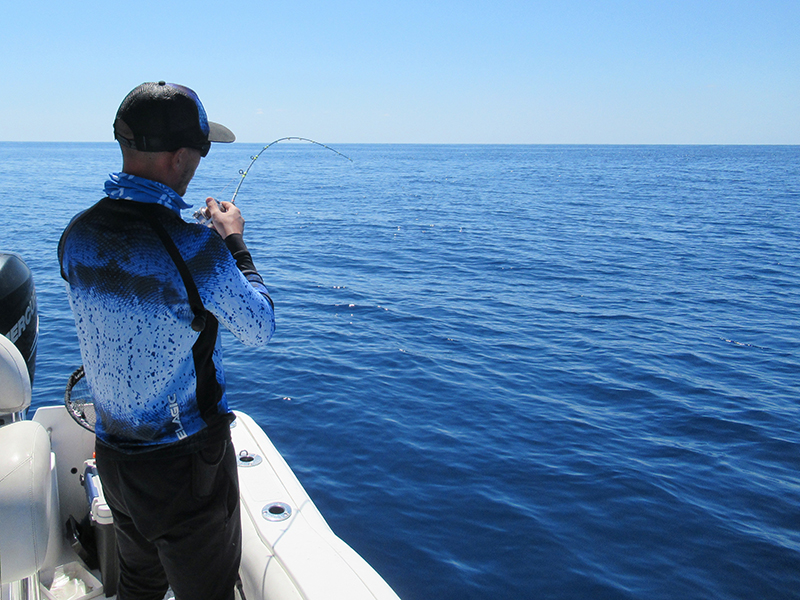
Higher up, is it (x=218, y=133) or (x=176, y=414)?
(x=218, y=133)

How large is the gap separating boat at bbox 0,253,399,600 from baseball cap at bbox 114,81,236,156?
128 centimetres

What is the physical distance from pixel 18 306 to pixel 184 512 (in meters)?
3.20

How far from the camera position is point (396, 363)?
8.68 meters


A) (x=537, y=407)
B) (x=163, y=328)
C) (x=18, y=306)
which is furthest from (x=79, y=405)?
(x=537, y=407)

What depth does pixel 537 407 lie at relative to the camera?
7.23 meters

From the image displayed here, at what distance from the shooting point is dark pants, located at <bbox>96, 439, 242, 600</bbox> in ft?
6.14

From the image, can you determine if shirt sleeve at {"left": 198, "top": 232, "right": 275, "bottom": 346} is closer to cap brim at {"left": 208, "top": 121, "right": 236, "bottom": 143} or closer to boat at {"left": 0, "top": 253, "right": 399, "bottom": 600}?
cap brim at {"left": 208, "top": 121, "right": 236, "bottom": 143}

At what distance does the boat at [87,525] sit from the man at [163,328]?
47 cm

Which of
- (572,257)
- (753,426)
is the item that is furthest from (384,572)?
(572,257)

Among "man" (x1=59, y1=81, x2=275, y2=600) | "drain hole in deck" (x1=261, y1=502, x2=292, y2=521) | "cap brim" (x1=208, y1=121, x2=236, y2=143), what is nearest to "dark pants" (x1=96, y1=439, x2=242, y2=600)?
"man" (x1=59, y1=81, x2=275, y2=600)

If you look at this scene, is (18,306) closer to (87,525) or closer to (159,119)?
(87,525)

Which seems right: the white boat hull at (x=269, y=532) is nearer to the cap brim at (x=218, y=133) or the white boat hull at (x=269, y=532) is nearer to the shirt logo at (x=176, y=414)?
the shirt logo at (x=176, y=414)

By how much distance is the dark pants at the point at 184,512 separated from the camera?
187 centimetres

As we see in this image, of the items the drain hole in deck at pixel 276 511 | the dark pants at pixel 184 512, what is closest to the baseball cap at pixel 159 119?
the dark pants at pixel 184 512
